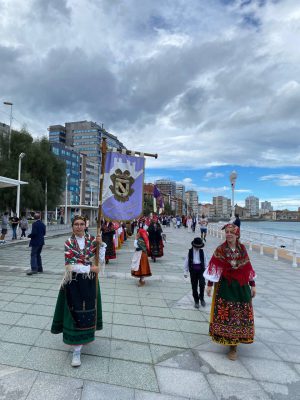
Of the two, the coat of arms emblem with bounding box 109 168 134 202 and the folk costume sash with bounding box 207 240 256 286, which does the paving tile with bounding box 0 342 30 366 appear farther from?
the folk costume sash with bounding box 207 240 256 286

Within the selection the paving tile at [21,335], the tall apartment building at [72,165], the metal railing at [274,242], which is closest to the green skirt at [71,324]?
the paving tile at [21,335]

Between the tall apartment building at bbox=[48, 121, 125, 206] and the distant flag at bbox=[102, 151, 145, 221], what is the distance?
3796 inches

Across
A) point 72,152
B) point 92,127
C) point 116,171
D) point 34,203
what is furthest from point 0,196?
point 92,127

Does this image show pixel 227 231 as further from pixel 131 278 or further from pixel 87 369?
pixel 131 278

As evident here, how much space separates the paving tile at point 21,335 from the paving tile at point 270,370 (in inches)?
111

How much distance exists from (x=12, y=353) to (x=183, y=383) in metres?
2.09

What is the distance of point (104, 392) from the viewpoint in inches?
113

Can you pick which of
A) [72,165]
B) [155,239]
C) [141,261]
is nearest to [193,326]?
[141,261]

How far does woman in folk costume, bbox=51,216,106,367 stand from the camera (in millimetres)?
3445

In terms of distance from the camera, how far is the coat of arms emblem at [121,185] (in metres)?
4.54

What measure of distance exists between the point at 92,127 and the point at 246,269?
4696 inches

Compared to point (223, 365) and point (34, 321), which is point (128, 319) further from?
point (223, 365)

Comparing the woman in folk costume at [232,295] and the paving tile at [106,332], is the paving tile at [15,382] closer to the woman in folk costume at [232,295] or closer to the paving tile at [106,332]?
the paving tile at [106,332]

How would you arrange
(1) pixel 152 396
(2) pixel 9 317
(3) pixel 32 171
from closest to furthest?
1. (1) pixel 152 396
2. (2) pixel 9 317
3. (3) pixel 32 171
